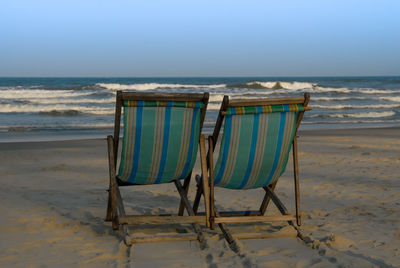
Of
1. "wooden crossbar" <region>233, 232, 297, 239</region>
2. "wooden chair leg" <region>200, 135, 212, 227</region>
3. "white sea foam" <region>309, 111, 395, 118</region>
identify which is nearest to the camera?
"wooden chair leg" <region>200, 135, 212, 227</region>

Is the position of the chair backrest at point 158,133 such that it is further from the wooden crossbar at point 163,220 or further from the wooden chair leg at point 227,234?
the wooden chair leg at point 227,234

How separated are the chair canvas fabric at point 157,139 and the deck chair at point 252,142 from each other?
14 centimetres

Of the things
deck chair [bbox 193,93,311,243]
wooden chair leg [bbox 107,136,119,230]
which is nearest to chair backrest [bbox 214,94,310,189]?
deck chair [bbox 193,93,311,243]

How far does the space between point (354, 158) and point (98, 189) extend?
158 inches

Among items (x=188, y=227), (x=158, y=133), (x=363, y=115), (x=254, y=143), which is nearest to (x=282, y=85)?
(x=363, y=115)

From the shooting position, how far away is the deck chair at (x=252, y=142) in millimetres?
3357

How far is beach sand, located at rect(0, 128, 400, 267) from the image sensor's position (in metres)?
3.21

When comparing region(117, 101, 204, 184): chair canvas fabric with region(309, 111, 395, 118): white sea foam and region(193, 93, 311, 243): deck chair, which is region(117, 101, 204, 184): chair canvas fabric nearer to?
region(193, 93, 311, 243): deck chair

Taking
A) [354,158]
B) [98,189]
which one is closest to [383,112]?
[354,158]

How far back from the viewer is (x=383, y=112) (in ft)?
64.9

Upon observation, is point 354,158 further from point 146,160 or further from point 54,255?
point 54,255

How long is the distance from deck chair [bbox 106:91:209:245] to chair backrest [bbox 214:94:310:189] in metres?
0.23

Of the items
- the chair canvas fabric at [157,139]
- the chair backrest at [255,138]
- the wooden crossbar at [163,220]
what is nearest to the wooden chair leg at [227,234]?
the wooden crossbar at [163,220]

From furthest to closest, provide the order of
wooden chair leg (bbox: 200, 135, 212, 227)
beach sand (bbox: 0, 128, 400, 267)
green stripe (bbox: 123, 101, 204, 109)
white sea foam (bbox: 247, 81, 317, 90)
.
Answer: white sea foam (bbox: 247, 81, 317, 90) → wooden chair leg (bbox: 200, 135, 212, 227) → green stripe (bbox: 123, 101, 204, 109) → beach sand (bbox: 0, 128, 400, 267)
